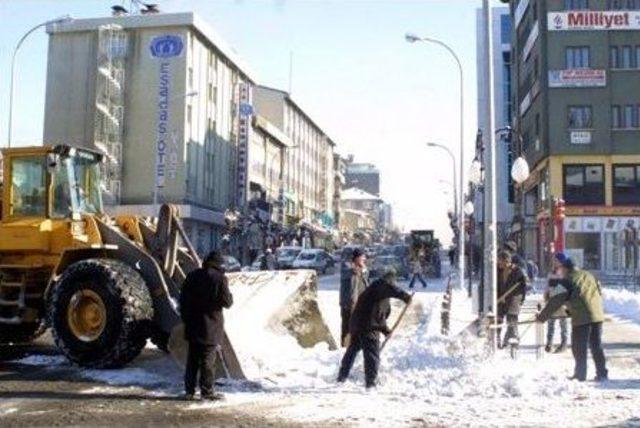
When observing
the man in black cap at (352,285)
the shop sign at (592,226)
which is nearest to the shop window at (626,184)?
the shop sign at (592,226)

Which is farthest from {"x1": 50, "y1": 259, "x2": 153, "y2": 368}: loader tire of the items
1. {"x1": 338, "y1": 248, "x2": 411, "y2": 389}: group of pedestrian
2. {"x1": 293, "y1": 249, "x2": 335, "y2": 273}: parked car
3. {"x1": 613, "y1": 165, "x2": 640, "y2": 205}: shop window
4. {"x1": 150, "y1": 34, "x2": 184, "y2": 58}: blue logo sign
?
{"x1": 150, "y1": 34, "x2": 184, "y2": 58}: blue logo sign

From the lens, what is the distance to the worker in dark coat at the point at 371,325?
10.2 m

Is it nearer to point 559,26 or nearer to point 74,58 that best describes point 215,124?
point 74,58

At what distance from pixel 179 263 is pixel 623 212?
134 feet

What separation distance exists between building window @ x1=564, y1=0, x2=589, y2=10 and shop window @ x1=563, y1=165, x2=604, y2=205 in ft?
31.5

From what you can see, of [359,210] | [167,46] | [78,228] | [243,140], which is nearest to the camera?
[78,228]

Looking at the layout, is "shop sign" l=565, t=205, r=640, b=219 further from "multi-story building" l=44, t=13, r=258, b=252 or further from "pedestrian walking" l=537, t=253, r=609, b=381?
"pedestrian walking" l=537, t=253, r=609, b=381

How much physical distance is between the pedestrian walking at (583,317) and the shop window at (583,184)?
39.6m

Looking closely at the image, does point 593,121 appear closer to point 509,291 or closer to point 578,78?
point 578,78

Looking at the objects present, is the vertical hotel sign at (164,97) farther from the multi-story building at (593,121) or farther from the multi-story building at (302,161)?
the multi-story building at (302,161)

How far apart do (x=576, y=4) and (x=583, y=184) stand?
10.9 meters

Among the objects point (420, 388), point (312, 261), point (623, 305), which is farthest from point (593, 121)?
point (420, 388)

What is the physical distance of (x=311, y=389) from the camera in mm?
10156

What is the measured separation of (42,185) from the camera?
12.5 m
